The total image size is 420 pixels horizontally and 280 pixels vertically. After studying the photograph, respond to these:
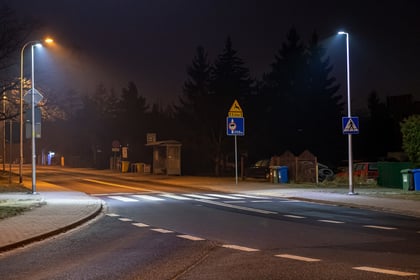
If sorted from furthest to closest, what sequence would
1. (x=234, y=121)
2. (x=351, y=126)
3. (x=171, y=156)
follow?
(x=171, y=156), (x=234, y=121), (x=351, y=126)

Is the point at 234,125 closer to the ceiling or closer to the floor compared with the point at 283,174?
closer to the ceiling

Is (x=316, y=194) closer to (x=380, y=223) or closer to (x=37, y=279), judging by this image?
(x=380, y=223)

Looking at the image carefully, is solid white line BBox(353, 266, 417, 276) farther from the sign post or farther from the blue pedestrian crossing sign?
the sign post

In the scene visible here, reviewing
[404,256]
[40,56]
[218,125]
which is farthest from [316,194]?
[218,125]

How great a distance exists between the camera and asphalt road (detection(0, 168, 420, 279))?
8.70 metres

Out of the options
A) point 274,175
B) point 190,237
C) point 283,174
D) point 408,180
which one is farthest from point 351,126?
point 190,237

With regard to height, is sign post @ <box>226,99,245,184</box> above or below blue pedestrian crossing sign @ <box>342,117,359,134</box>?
above

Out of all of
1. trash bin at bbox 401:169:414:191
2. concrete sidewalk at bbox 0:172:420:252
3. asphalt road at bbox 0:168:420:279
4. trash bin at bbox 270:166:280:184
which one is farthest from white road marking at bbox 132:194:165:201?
trash bin at bbox 401:169:414:191

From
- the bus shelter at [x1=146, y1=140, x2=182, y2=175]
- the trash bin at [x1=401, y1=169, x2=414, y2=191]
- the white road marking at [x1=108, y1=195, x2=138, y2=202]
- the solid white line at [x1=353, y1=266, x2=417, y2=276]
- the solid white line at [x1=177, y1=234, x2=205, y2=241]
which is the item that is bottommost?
the white road marking at [x1=108, y1=195, x2=138, y2=202]

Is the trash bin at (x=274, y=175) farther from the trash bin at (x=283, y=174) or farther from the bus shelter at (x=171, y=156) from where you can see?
the bus shelter at (x=171, y=156)

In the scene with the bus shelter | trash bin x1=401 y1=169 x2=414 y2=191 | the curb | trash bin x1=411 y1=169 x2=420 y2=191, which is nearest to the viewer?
the curb

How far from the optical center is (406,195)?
24094 mm

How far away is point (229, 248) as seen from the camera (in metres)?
10.9

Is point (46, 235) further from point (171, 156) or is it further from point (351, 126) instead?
point (171, 156)
